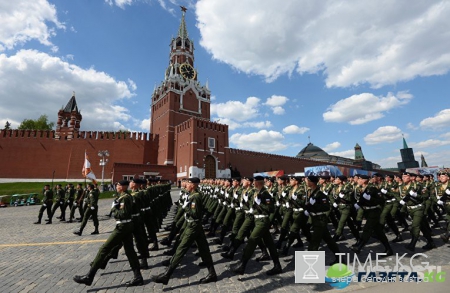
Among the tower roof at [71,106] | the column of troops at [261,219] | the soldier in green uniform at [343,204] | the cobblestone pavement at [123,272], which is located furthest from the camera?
the tower roof at [71,106]

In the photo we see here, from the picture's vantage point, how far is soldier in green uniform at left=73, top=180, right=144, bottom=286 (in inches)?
170

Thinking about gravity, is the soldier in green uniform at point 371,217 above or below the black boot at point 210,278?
above

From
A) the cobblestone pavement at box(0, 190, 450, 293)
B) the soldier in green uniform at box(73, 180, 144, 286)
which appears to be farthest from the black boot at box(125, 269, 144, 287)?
the cobblestone pavement at box(0, 190, 450, 293)

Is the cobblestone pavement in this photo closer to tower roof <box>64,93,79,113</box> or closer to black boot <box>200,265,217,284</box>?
black boot <box>200,265,217,284</box>

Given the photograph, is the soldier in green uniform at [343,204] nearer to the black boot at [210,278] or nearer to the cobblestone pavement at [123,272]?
the cobblestone pavement at [123,272]

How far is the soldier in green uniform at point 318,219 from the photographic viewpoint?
4.83 metres

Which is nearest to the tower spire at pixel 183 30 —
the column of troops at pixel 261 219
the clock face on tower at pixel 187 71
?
the clock face on tower at pixel 187 71

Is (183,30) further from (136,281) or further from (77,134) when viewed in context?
(136,281)

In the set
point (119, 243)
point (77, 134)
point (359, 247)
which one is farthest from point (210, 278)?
point (77, 134)

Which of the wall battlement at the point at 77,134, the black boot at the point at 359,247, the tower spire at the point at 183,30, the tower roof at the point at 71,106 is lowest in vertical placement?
the black boot at the point at 359,247

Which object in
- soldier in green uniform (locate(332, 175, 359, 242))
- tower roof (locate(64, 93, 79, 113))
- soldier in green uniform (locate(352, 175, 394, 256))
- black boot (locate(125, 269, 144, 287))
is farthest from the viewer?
tower roof (locate(64, 93, 79, 113))

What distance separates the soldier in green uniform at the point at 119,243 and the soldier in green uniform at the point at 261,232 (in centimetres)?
201

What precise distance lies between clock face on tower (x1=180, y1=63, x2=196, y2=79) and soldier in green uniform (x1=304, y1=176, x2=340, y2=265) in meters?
50.7

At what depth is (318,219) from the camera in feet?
16.3
